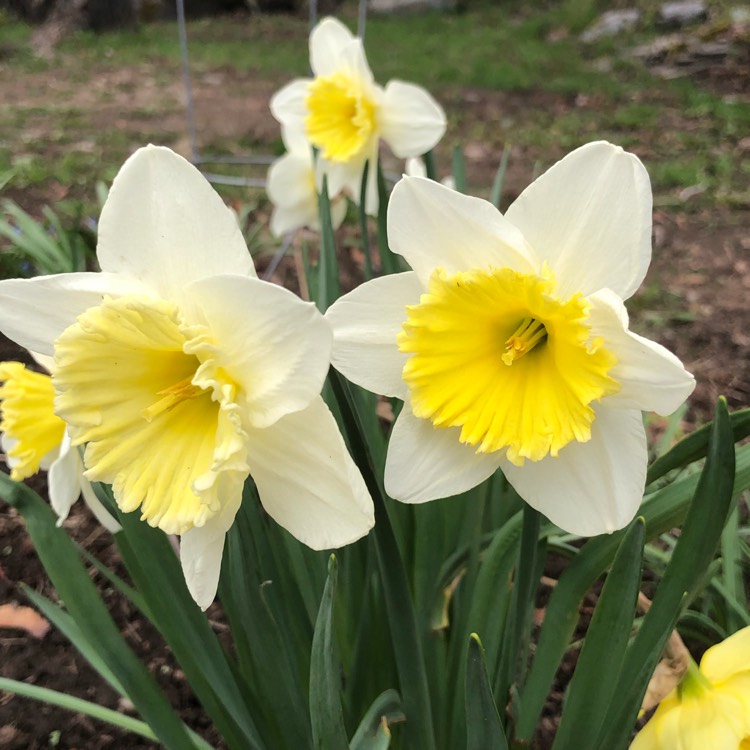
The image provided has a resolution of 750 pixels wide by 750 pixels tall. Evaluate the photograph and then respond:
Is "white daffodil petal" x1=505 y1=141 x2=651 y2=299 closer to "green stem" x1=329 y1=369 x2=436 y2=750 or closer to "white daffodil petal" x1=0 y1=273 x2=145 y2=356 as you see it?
"green stem" x1=329 y1=369 x2=436 y2=750

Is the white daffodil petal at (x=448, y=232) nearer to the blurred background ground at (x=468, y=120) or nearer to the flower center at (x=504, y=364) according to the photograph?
the flower center at (x=504, y=364)

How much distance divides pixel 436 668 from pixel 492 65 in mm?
6947

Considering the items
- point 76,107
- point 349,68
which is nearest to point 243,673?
point 349,68

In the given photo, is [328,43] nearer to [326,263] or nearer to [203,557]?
[326,263]

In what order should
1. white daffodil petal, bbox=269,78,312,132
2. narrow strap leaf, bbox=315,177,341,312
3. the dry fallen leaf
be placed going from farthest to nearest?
white daffodil petal, bbox=269,78,312,132, the dry fallen leaf, narrow strap leaf, bbox=315,177,341,312

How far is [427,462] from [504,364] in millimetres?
148

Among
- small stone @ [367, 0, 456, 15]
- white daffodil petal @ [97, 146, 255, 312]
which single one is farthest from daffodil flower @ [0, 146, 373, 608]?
small stone @ [367, 0, 456, 15]

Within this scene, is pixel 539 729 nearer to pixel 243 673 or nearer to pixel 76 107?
pixel 243 673

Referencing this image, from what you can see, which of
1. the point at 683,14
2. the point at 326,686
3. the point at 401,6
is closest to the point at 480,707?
the point at 326,686

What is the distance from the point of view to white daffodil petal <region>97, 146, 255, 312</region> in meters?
0.69

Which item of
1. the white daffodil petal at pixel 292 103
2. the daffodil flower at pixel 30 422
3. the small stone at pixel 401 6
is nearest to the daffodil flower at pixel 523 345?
the daffodil flower at pixel 30 422

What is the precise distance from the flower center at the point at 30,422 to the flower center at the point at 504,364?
0.60 m

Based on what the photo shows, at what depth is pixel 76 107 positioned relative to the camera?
5.49 meters

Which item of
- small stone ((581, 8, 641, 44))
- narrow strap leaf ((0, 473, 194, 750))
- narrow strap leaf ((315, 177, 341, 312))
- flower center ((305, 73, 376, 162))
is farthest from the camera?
small stone ((581, 8, 641, 44))
